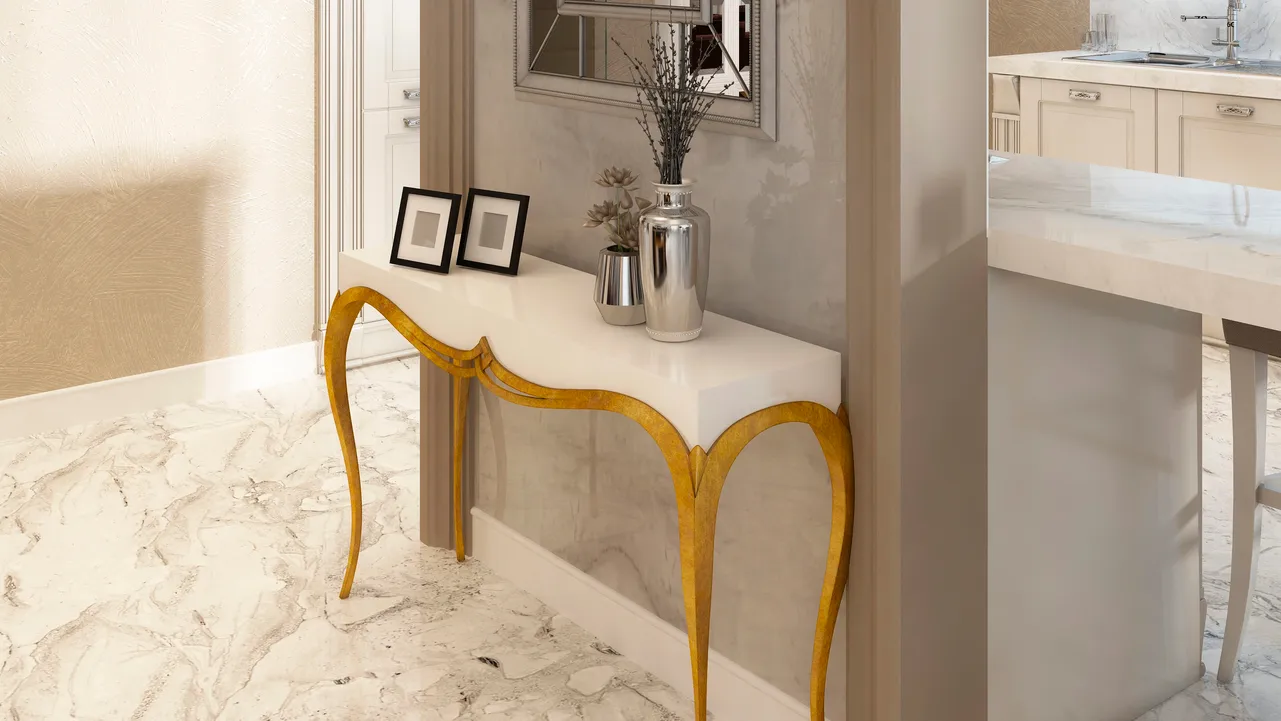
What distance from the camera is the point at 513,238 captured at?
2357mm

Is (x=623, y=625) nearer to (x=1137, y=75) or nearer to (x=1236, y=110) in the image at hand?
(x=1236, y=110)

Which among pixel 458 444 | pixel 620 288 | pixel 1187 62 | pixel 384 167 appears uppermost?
pixel 1187 62

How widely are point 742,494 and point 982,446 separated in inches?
19.0

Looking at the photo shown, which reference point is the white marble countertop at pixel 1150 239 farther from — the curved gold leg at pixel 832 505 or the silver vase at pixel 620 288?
the silver vase at pixel 620 288

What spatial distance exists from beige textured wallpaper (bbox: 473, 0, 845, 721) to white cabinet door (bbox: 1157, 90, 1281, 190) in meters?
2.90

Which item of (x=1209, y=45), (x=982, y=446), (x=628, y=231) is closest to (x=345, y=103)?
(x=628, y=231)

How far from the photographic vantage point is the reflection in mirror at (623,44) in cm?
195

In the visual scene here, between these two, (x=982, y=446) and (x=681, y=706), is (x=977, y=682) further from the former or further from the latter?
(x=681, y=706)

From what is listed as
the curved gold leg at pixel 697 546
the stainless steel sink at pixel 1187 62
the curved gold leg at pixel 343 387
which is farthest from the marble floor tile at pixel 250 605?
the stainless steel sink at pixel 1187 62

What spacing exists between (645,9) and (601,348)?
2.24 ft

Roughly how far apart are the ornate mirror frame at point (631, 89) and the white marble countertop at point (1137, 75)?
8.56 feet

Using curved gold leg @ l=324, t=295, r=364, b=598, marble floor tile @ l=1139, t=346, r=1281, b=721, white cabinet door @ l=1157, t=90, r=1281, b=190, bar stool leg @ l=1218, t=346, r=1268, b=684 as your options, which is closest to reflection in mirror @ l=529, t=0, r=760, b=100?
curved gold leg @ l=324, t=295, r=364, b=598

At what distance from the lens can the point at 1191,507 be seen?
85.9 inches

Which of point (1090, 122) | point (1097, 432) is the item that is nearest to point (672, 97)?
point (1097, 432)
